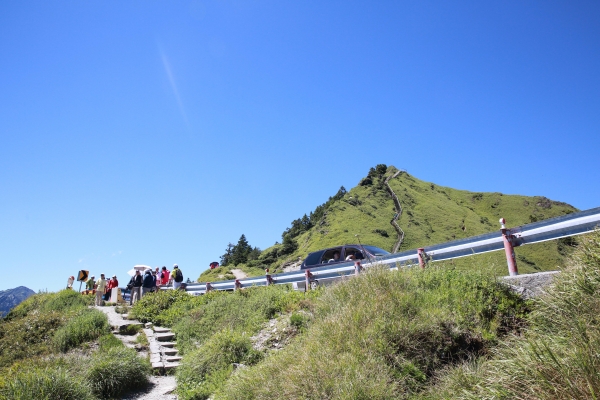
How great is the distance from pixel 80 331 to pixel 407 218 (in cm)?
6504

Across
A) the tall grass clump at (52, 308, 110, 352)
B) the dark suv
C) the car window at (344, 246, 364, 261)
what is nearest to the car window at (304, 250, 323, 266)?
the dark suv

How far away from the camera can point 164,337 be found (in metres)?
13.2

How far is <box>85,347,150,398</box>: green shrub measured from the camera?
895 cm

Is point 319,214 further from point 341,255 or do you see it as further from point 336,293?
point 336,293

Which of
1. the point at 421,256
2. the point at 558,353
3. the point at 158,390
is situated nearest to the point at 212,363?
the point at 158,390

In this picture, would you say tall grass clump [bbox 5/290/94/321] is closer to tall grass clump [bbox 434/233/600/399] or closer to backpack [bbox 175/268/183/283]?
backpack [bbox 175/268/183/283]

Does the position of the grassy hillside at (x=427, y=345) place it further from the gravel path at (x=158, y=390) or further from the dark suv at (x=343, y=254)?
the dark suv at (x=343, y=254)

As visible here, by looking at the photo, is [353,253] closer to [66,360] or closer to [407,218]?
[66,360]

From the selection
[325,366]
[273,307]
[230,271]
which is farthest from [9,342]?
[230,271]

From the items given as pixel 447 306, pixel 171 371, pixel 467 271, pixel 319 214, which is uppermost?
pixel 319 214

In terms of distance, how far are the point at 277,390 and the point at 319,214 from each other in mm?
79588

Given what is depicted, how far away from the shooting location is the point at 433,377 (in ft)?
17.6

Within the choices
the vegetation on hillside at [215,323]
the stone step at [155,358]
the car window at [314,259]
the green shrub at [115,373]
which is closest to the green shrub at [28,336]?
the vegetation on hillside at [215,323]

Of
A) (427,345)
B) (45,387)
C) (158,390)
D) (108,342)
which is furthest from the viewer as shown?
(108,342)
